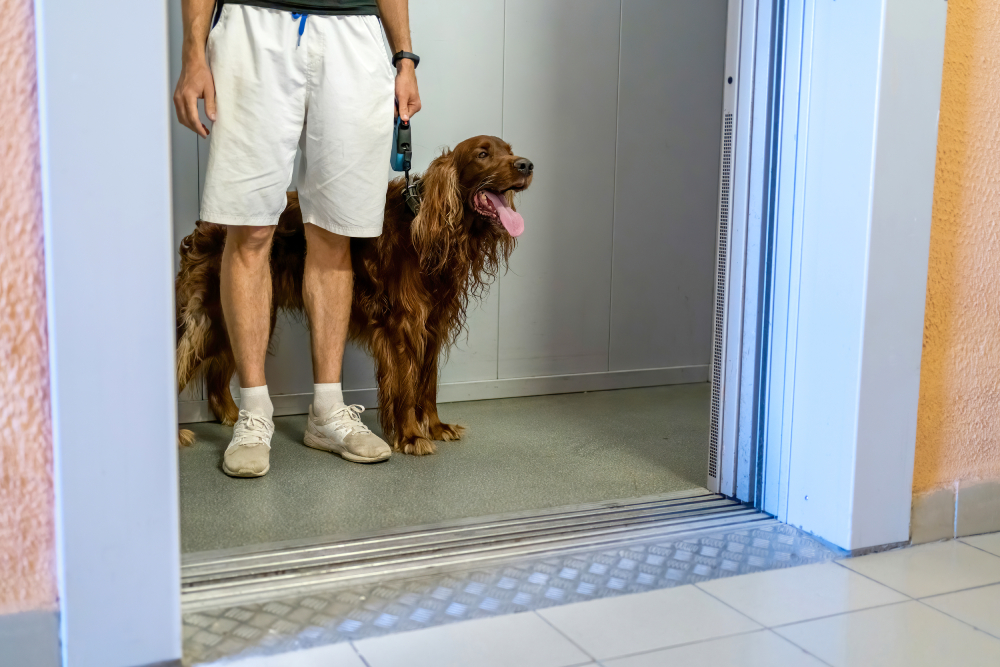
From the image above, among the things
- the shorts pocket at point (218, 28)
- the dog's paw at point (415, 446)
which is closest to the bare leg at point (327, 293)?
the dog's paw at point (415, 446)

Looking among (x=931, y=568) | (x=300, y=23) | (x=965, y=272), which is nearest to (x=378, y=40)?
(x=300, y=23)

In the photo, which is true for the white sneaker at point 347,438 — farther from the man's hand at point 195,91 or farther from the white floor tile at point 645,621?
the white floor tile at point 645,621

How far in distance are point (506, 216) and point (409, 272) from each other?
11.3 inches

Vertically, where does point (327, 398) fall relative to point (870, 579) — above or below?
above

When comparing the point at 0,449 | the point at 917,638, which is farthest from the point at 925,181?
the point at 0,449

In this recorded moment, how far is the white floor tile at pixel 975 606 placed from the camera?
1.33 meters

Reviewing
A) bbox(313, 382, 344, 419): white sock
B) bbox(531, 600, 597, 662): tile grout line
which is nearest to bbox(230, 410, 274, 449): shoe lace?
bbox(313, 382, 344, 419): white sock

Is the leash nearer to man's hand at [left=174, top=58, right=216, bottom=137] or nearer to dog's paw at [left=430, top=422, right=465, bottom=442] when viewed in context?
man's hand at [left=174, top=58, right=216, bottom=137]

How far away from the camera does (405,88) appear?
2.09 meters

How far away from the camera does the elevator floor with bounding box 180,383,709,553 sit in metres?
1.71

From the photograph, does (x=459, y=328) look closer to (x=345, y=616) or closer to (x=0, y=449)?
(x=345, y=616)

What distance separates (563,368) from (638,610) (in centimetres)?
177

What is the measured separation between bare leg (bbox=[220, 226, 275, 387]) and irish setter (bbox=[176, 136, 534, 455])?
0.26 meters

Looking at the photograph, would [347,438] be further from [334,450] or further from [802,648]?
[802,648]
